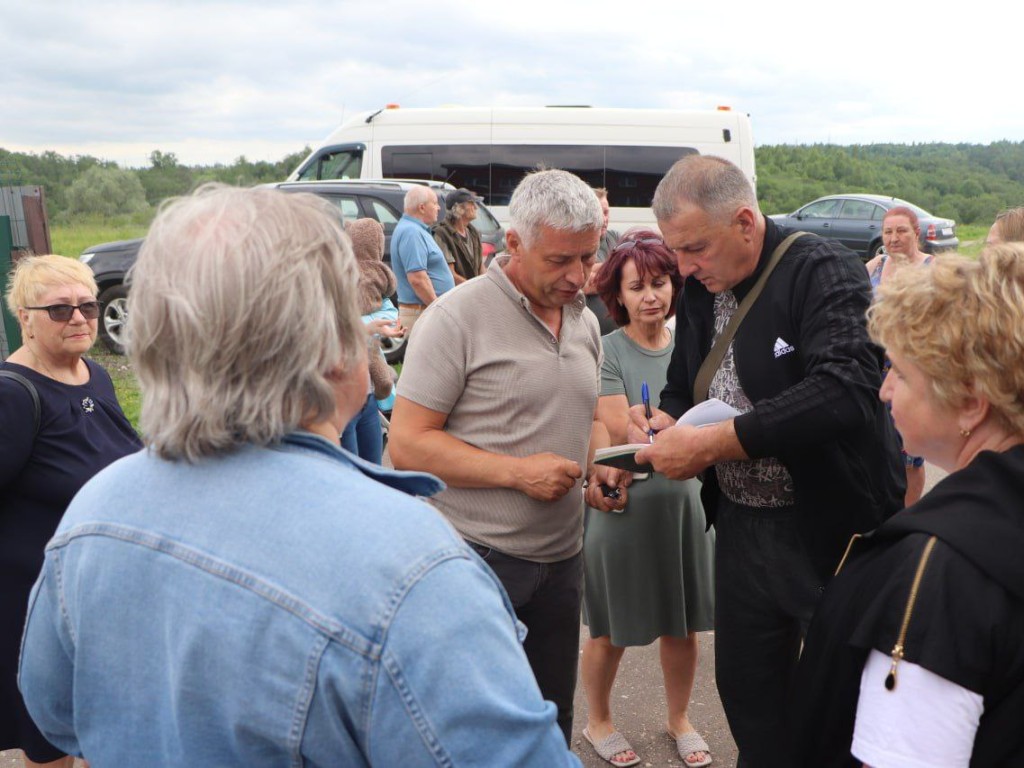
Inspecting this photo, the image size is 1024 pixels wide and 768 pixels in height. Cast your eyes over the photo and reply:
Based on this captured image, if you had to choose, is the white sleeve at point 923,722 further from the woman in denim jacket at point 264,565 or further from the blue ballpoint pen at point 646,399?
the blue ballpoint pen at point 646,399

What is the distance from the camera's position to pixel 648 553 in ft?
10.5

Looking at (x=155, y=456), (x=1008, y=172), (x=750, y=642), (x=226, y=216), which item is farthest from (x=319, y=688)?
(x=1008, y=172)

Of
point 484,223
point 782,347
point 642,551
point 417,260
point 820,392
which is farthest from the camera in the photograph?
point 484,223

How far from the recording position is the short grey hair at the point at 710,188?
2447 mm

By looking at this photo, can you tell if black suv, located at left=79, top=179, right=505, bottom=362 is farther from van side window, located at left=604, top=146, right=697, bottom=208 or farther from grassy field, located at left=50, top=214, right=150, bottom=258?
van side window, located at left=604, top=146, right=697, bottom=208

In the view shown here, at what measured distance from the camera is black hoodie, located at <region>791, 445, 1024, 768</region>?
1.33 m

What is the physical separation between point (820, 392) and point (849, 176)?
139ft

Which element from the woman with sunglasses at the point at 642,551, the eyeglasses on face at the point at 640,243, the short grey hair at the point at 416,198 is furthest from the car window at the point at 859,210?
the woman with sunglasses at the point at 642,551

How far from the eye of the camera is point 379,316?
6.20 meters

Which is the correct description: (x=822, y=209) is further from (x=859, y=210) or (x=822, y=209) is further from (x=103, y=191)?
(x=103, y=191)

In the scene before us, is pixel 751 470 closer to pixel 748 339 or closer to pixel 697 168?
pixel 748 339

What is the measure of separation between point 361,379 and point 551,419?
4.54 feet

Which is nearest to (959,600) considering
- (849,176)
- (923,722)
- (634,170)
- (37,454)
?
(923,722)

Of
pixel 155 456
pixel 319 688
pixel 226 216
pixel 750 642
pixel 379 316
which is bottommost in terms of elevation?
pixel 750 642
